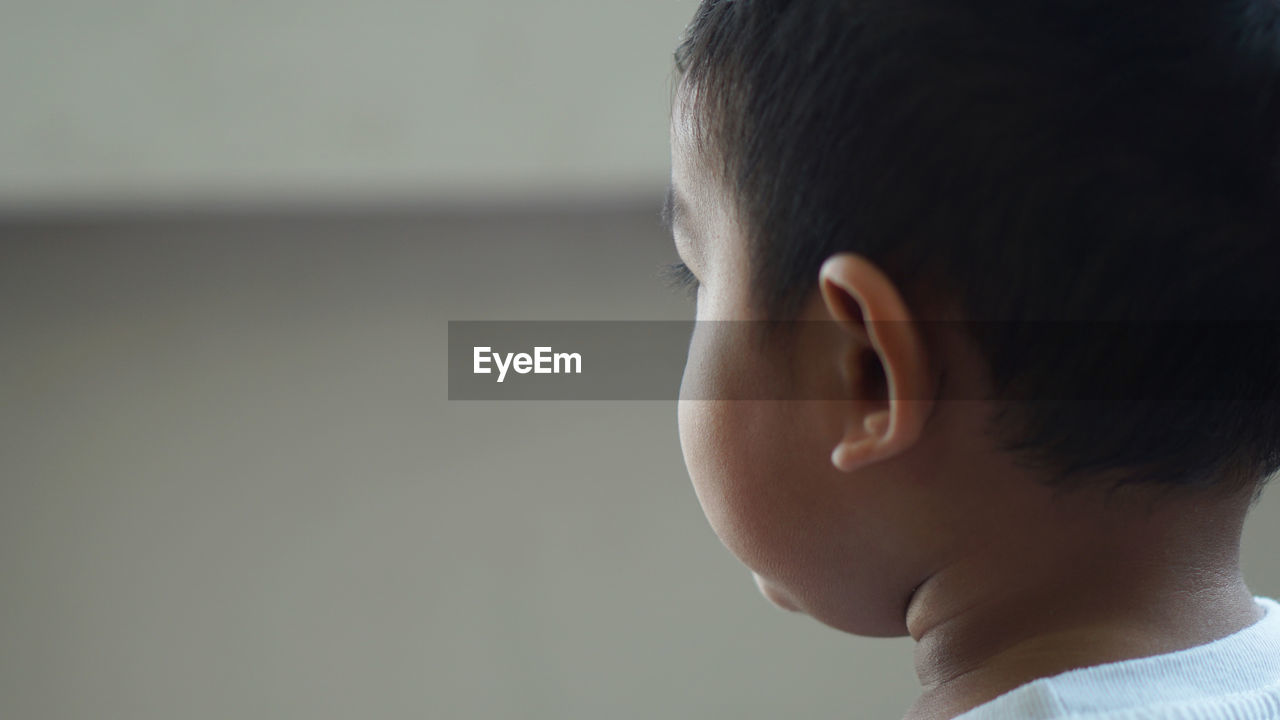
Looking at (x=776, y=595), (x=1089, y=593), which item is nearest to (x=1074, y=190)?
(x=1089, y=593)

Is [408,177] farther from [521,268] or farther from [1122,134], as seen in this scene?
[1122,134]

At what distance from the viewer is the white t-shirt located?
0.35 m

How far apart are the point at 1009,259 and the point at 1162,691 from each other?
16 centimetres

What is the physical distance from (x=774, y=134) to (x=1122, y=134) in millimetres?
115

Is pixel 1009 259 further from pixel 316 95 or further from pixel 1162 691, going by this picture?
pixel 316 95

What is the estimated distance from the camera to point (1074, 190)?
1.13 feet

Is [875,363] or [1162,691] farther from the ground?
[875,363]

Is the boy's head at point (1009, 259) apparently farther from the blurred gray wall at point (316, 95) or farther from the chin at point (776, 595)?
the blurred gray wall at point (316, 95)

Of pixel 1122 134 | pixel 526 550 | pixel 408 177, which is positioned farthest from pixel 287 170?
pixel 1122 134

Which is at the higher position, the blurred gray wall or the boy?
the blurred gray wall

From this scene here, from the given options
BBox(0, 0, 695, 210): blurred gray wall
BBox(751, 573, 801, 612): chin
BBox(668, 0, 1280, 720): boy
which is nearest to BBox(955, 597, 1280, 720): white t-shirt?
BBox(668, 0, 1280, 720): boy

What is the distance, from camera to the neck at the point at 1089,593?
0.38 m

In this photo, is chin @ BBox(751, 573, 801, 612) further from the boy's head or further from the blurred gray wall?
the blurred gray wall

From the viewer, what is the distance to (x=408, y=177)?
0.86 m
